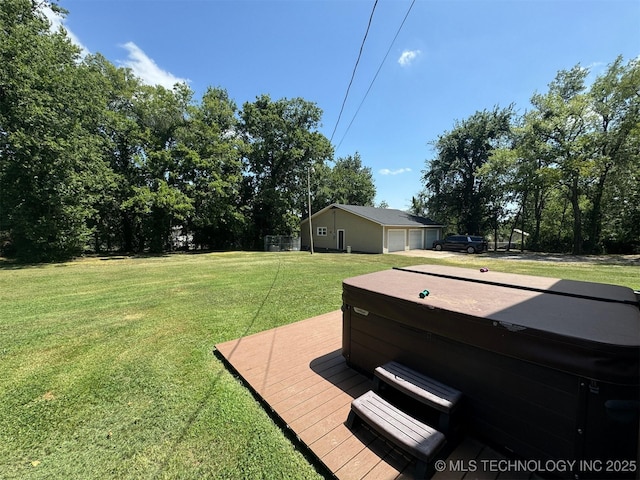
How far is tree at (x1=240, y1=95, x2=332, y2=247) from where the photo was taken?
20.9 metres

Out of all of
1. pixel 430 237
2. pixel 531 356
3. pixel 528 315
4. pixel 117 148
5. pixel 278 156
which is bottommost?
pixel 531 356

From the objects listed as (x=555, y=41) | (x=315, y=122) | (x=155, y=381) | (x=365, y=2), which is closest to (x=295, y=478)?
(x=155, y=381)

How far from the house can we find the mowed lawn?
13488mm

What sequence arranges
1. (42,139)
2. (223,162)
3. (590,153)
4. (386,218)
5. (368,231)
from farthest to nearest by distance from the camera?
(386,218) → (223,162) → (368,231) → (590,153) → (42,139)

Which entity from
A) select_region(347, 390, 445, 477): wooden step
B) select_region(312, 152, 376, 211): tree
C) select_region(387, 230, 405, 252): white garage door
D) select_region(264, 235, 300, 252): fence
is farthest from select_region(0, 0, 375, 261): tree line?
select_region(347, 390, 445, 477): wooden step

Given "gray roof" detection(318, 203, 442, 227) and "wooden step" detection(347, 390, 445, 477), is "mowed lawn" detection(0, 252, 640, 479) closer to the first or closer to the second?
"wooden step" detection(347, 390, 445, 477)

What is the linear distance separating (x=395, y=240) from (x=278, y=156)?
11.7 metres

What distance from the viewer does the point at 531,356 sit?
59.6 inches

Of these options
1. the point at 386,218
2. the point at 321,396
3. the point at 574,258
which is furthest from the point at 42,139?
the point at 574,258

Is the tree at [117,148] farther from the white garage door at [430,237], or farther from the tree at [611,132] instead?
the tree at [611,132]

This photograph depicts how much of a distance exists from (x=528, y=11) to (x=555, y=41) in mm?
2214

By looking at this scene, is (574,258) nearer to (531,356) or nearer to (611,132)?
(611,132)

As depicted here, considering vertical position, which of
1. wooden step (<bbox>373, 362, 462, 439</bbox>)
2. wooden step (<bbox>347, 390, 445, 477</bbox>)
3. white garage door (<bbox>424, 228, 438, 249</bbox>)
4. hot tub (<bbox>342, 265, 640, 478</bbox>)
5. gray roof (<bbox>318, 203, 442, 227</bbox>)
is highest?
gray roof (<bbox>318, 203, 442, 227</bbox>)

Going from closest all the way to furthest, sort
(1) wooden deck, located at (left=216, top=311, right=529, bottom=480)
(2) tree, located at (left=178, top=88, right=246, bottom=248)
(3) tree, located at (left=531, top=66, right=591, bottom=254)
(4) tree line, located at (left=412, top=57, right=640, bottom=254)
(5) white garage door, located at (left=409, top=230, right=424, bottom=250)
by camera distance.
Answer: (1) wooden deck, located at (left=216, top=311, right=529, bottom=480), (4) tree line, located at (left=412, top=57, right=640, bottom=254), (3) tree, located at (left=531, top=66, right=591, bottom=254), (2) tree, located at (left=178, top=88, right=246, bottom=248), (5) white garage door, located at (left=409, top=230, right=424, bottom=250)
